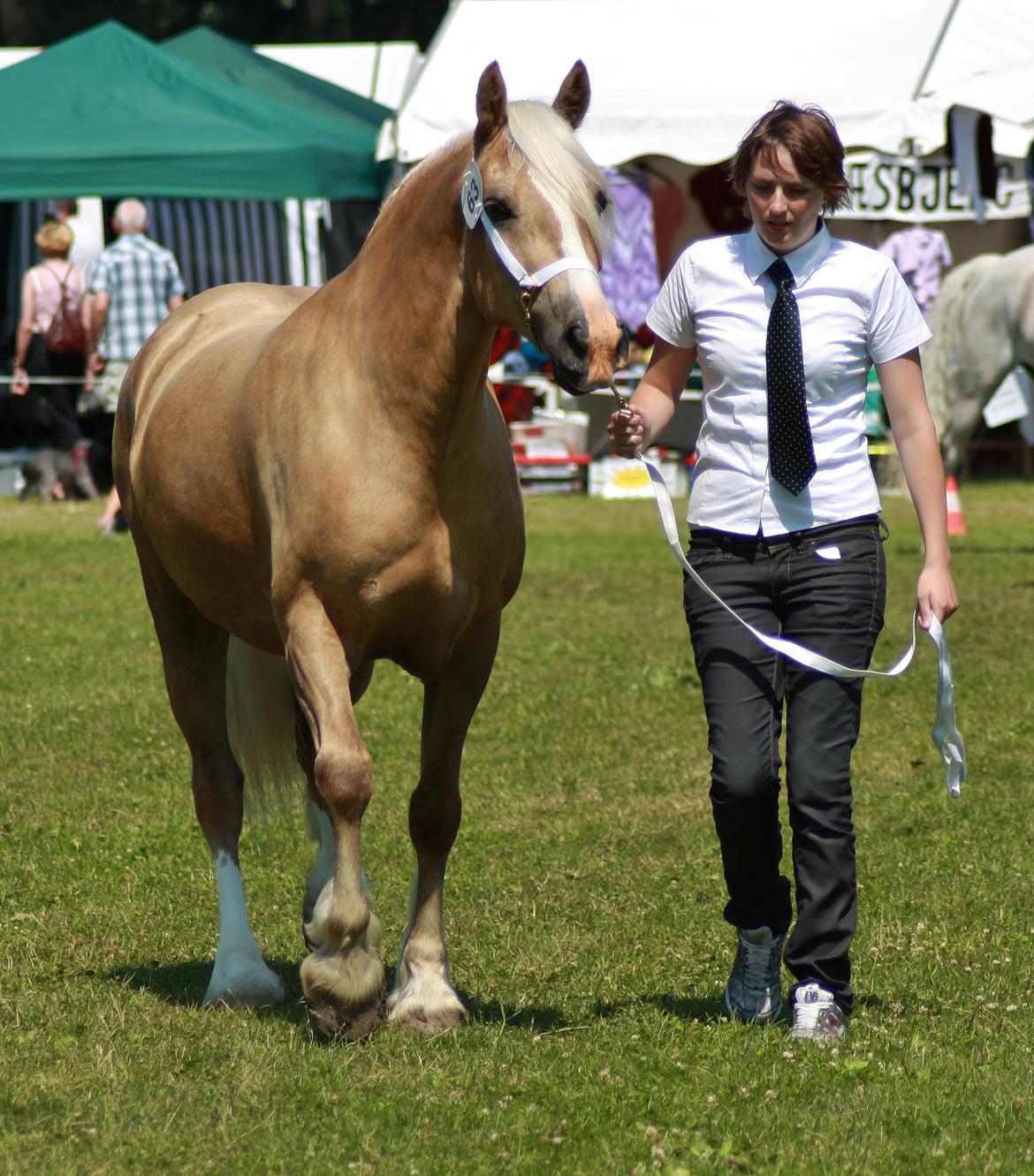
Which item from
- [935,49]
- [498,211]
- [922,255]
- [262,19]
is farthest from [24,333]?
[262,19]

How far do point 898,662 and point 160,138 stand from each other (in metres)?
13.7

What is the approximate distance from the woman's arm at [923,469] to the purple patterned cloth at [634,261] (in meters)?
13.9

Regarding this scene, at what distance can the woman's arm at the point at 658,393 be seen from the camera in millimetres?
4461

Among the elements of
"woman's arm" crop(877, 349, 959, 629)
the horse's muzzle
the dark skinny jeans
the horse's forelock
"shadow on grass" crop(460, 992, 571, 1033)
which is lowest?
"shadow on grass" crop(460, 992, 571, 1033)

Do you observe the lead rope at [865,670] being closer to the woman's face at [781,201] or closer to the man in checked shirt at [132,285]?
the woman's face at [781,201]

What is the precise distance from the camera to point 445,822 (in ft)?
16.0

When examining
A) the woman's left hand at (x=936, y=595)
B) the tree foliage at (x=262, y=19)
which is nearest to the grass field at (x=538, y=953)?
the woman's left hand at (x=936, y=595)

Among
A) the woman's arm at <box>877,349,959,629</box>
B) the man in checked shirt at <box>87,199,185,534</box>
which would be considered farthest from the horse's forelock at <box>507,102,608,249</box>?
the man in checked shirt at <box>87,199,185,534</box>

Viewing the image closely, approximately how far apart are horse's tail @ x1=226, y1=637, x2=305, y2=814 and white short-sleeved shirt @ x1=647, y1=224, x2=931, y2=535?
1588 millimetres

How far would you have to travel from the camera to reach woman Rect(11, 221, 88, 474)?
16812 millimetres

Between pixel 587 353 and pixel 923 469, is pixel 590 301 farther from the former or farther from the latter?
pixel 923 469

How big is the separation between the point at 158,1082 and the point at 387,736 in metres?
4.01

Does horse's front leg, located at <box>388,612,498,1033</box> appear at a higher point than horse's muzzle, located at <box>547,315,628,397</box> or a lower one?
lower

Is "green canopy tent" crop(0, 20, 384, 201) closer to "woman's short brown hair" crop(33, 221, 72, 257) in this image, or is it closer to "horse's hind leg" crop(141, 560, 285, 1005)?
"woman's short brown hair" crop(33, 221, 72, 257)
